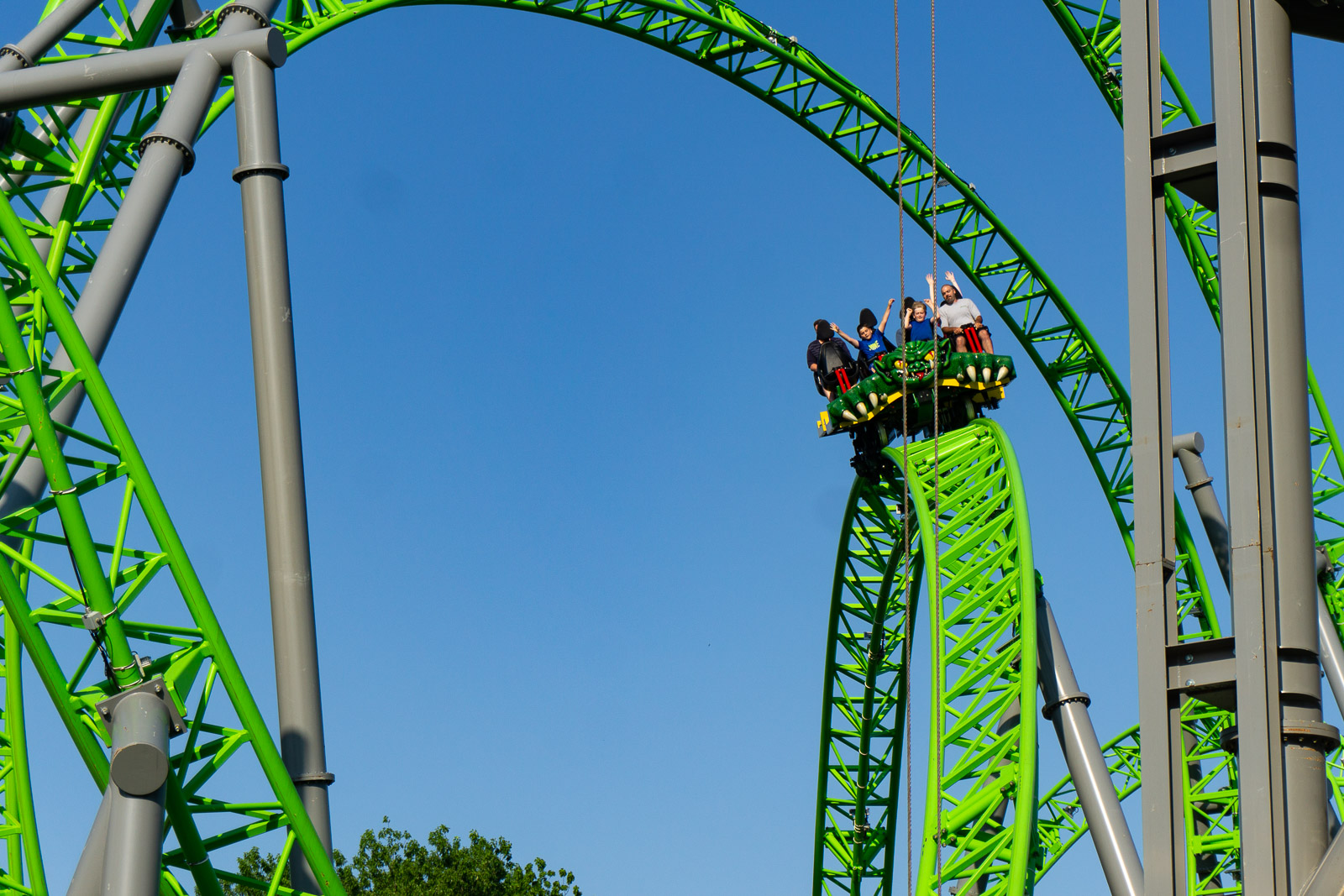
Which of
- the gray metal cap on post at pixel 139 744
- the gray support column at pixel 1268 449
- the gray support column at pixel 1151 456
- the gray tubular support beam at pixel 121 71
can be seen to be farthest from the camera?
the gray tubular support beam at pixel 121 71

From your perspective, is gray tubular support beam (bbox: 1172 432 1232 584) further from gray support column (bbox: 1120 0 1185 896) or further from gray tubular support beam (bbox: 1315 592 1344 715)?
gray support column (bbox: 1120 0 1185 896)

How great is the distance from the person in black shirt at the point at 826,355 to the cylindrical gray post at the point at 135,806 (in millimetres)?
12288

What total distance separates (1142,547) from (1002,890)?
8.83 meters

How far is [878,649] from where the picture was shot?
2008 cm

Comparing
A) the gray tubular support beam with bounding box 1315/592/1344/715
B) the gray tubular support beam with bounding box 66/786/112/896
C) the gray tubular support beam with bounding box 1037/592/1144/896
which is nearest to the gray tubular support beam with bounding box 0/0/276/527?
the gray tubular support beam with bounding box 66/786/112/896

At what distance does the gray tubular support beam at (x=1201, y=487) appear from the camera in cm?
1566

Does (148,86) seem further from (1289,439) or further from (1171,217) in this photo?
(1171,217)

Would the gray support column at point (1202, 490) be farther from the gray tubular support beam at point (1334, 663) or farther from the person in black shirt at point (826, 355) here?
the person in black shirt at point (826, 355)

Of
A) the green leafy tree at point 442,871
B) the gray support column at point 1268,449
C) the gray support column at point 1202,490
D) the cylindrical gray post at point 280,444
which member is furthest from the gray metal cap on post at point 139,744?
the green leafy tree at point 442,871

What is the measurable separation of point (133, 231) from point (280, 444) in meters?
1.28

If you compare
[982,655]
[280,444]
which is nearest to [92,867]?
[280,444]

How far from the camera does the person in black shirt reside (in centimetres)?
1770

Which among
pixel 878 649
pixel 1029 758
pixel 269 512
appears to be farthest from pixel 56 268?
pixel 878 649

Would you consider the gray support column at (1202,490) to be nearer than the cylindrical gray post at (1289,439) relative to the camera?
No
